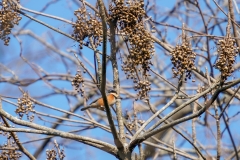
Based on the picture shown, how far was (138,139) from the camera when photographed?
2.03 m

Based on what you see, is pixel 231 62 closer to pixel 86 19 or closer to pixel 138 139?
pixel 138 139

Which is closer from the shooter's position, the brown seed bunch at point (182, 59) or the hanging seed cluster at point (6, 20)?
the brown seed bunch at point (182, 59)

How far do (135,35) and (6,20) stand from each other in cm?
70

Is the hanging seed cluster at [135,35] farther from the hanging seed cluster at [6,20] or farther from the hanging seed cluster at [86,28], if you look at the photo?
the hanging seed cluster at [6,20]

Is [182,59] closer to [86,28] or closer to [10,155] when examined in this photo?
[86,28]

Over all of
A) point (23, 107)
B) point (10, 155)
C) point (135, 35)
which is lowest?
point (10, 155)

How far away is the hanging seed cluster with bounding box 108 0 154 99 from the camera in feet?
6.72

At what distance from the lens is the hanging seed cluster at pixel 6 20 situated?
7.86ft

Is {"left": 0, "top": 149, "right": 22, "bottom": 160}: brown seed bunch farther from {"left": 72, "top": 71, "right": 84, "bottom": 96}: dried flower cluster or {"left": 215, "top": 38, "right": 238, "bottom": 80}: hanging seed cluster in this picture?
{"left": 215, "top": 38, "right": 238, "bottom": 80}: hanging seed cluster

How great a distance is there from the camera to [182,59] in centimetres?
205

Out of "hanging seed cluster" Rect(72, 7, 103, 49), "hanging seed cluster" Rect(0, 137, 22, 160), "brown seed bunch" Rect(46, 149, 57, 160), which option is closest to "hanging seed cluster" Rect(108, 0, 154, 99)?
"hanging seed cluster" Rect(72, 7, 103, 49)

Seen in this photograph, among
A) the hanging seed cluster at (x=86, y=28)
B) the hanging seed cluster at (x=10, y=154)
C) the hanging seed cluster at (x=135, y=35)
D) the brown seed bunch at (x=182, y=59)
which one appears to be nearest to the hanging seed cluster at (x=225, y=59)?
the brown seed bunch at (x=182, y=59)

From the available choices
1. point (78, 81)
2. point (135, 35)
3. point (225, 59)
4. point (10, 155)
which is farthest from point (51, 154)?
point (225, 59)

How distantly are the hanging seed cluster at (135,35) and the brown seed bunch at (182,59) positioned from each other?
10 centimetres
